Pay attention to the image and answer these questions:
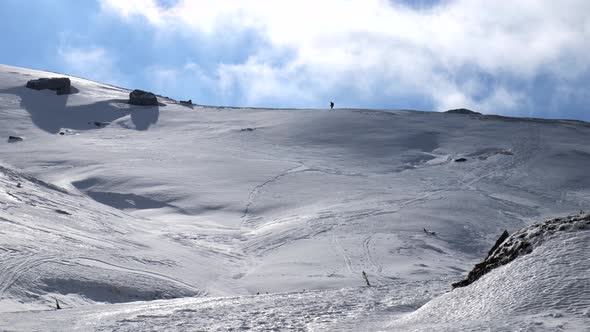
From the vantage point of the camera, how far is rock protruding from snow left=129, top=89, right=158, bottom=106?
50312mm

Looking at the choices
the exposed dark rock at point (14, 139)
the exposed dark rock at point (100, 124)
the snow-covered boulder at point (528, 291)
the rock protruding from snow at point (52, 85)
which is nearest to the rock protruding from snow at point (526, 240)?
the snow-covered boulder at point (528, 291)

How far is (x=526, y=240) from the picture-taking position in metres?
7.64

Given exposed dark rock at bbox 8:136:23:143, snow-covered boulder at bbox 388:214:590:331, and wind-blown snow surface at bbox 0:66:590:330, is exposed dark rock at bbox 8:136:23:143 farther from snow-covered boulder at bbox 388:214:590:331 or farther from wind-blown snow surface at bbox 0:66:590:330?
snow-covered boulder at bbox 388:214:590:331

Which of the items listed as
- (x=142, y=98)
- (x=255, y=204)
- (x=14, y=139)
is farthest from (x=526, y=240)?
(x=142, y=98)

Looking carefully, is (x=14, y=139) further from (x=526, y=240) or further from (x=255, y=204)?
(x=526, y=240)

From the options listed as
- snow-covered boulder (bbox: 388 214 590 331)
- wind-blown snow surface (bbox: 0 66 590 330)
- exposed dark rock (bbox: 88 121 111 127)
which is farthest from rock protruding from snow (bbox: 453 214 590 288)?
exposed dark rock (bbox: 88 121 111 127)

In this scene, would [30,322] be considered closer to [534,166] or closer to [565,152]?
[534,166]

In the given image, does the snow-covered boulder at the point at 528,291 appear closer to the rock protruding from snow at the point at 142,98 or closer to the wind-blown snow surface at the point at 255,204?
the wind-blown snow surface at the point at 255,204

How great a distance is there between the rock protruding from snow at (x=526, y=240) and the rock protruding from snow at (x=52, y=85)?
153ft

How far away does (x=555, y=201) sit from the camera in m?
29.2

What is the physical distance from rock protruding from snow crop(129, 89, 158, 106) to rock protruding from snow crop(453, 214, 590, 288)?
43.9 metres

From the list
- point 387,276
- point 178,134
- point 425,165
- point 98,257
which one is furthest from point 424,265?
point 178,134

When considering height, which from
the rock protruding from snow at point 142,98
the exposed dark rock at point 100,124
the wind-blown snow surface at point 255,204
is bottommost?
the wind-blown snow surface at point 255,204

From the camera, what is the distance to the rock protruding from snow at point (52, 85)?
5166 centimetres
